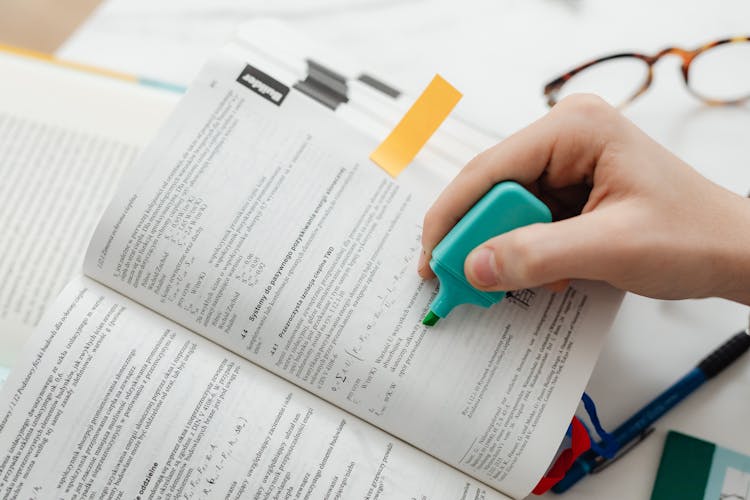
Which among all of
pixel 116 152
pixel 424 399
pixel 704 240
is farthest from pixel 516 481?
pixel 116 152

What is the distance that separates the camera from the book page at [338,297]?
53 centimetres

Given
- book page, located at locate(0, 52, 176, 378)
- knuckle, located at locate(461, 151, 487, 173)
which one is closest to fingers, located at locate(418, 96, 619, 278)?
knuckle, located at locate(461, 151, 487, 173)

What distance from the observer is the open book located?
0.53 m

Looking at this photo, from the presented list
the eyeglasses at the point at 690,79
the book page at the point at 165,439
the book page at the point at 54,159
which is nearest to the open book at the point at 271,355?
the book page at the point at 165,439

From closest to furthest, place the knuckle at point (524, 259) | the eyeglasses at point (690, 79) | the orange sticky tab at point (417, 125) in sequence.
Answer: the knuckle at point (524, 259) → the orange sticky tab at point (417, 125) → the eyeglasses at point (690, 79)

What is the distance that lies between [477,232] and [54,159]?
18.0 inches

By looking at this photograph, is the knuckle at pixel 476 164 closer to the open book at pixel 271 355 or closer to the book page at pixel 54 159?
the open book at pixel 271 355

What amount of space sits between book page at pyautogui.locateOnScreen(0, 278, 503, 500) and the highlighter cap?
0.45ft

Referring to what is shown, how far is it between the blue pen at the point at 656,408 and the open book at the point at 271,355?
7 cm

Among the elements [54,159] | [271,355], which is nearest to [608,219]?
[271,355]

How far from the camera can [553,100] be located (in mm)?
679

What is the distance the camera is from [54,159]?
0.68 meters

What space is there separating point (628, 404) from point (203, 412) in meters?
0.37

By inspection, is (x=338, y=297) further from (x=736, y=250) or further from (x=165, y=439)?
(x=736, y=250)
